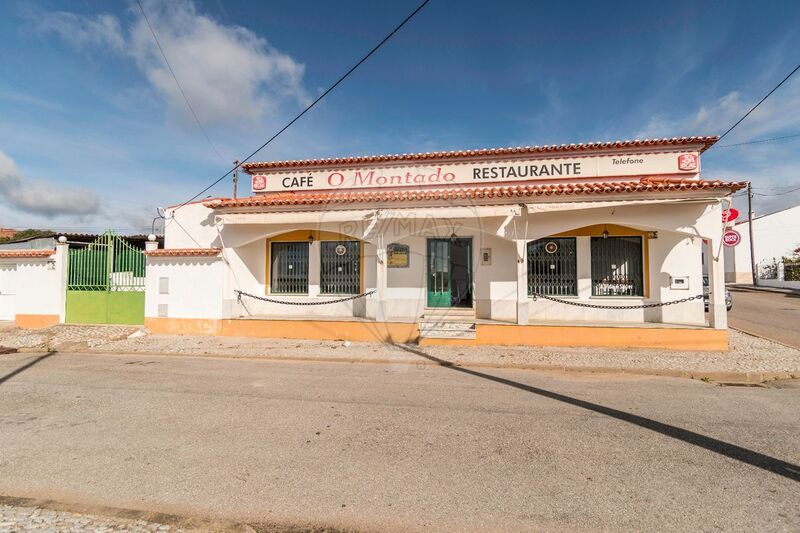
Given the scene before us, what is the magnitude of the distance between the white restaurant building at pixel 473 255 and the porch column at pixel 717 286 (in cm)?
3

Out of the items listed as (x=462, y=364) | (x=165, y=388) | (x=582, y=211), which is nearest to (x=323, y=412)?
(x=165, y=388)

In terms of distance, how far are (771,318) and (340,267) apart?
51.3ft

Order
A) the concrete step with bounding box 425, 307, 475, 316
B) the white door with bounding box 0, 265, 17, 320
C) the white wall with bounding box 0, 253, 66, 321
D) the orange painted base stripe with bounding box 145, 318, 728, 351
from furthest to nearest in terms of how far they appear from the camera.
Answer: the white door with bounding box 0, 265, 17, 320 < the white wall with bounding box 0, 253, 66, 321 < the concrete step with bounding box 425, 307, 475, 316 < the orange painted base stripe with bounding box 145, 318, 728, 351

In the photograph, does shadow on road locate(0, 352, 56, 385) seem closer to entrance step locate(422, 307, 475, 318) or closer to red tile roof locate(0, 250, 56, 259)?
red tile roof locate(0, 250, 56, 259)

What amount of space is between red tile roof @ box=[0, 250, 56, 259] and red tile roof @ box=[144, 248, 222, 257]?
3255 mm

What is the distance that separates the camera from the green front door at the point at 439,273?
1127 centimetres

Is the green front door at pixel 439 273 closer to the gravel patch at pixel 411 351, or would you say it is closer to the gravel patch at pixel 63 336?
the gravel patch at pixel 411 351

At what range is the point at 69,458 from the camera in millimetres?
3678

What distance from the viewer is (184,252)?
1086 cm

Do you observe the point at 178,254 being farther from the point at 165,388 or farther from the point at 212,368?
the point at 165,388

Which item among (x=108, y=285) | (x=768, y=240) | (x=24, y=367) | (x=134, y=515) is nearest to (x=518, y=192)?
(x=134, y=515)

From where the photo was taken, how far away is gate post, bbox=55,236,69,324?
1148 cm

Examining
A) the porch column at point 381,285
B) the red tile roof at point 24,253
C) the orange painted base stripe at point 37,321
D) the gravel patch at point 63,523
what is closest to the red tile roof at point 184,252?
the red tile roof at point 24,253

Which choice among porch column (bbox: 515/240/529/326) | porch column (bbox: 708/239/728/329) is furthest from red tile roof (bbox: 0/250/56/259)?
porch column (bbox: 708/239/728/329)
